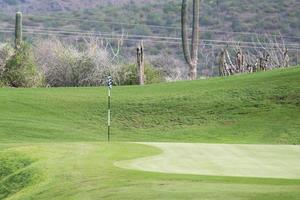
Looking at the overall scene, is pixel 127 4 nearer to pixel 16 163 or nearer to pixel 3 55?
pixel 3 55

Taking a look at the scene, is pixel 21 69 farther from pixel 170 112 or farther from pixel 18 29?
pixel 170 112

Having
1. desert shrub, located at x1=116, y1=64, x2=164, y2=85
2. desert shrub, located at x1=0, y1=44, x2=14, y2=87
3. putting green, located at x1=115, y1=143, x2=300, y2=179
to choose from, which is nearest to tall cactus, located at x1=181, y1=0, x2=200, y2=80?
desert shrub, located at x1=116, y1=64, x2=164, y2=85

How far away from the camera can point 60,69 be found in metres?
58.2

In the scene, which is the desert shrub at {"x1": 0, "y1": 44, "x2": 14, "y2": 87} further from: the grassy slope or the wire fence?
the wire fence

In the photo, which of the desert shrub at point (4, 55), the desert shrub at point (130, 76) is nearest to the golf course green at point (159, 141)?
the desert shrub at point (4, 55)

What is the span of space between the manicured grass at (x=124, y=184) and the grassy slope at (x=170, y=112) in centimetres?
1597

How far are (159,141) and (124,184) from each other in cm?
1903

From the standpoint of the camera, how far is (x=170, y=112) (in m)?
38.6

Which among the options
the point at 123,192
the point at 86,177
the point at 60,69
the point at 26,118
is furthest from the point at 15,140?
the point at 60,69

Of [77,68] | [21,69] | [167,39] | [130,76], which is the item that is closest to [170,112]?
[21,69]

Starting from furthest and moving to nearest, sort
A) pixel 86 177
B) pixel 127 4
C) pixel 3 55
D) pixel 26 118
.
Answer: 1. pixel 127 4
2. pixel 3 55
3. pixel 26 118
4. pixel 86 177

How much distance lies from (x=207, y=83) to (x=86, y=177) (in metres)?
27.9

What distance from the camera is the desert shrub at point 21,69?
163 ft

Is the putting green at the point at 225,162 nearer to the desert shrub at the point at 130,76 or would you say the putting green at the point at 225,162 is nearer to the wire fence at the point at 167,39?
the desert shrub at the point at 130,76
